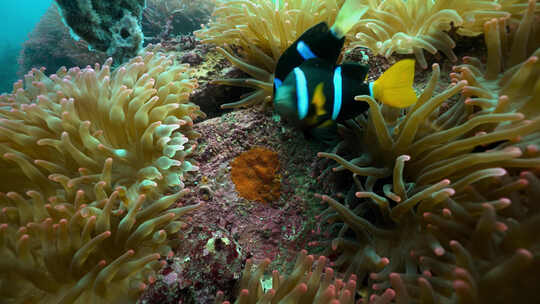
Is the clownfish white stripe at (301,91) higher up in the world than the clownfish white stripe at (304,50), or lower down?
lower down

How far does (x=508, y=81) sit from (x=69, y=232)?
2.01 metres

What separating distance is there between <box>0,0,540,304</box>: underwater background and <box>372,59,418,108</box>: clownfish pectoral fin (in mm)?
11

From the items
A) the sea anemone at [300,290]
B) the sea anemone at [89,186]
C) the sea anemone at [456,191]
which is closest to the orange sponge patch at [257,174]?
the sea anemone at [89,186]

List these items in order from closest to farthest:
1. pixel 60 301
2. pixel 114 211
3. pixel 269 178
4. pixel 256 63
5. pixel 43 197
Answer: pixel 60 301
pixel 114 211
pixel 43 197
pixel 269 178
pixel 256 63

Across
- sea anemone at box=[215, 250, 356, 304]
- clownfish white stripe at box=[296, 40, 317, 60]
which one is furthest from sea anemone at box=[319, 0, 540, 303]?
clownfish white stripe at box=[296, 40, 317, 60]

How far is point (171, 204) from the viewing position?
143 centimetres

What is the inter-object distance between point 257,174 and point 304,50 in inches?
28.7

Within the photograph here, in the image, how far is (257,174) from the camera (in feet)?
5.56

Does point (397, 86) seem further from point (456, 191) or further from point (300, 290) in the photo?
point (300, 290)

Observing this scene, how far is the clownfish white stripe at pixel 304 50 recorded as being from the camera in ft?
5.01

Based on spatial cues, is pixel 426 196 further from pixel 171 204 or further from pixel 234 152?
pixel 171 204

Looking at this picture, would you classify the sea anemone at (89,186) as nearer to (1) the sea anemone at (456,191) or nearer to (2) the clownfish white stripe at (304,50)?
(2) the clownfish white stripe at (304,50)

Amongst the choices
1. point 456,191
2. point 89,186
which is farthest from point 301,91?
point 89,186

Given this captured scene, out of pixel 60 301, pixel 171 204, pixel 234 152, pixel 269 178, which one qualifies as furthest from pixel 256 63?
pixel 60 301
